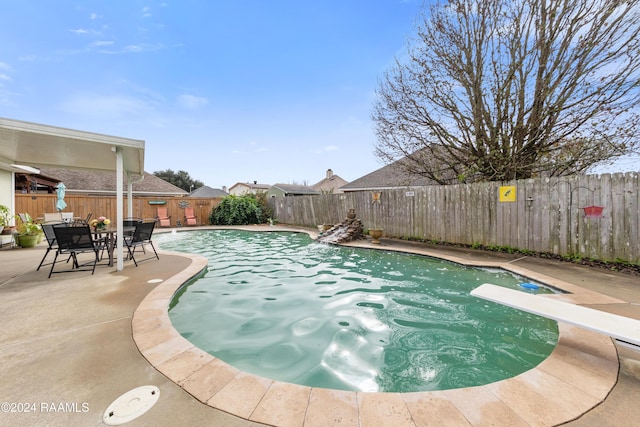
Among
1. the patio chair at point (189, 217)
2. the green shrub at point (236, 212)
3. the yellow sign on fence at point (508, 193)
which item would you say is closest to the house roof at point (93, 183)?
the patio chair at point (189, 217)

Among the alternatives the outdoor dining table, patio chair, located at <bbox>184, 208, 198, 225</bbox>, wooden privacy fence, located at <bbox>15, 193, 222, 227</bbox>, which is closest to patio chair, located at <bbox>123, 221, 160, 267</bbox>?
the outdoor dining table

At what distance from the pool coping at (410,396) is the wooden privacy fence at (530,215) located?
3.95 m

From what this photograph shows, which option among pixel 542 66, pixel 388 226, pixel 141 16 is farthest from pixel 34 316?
pixel 542 66

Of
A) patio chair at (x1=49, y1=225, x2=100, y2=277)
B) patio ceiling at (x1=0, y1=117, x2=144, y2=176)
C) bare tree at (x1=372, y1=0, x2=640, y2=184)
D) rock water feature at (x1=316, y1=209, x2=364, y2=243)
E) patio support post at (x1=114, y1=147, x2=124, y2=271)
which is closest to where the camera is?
patio ceiling at (x1=0, y1=117, x2=144, y2=176)

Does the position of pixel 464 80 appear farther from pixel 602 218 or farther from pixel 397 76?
pixel 602 218

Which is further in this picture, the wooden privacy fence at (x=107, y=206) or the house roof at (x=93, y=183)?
the house roof at (x=93, y=183)

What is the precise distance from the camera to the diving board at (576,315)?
186 centimetres

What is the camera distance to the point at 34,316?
278 centimetres

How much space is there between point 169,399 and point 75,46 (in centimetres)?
1139

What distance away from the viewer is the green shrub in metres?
14.7

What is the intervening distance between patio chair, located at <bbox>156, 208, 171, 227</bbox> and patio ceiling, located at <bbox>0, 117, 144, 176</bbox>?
6.58 m

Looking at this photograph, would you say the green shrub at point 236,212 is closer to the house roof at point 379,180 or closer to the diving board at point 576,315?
the house roof at point 379,180

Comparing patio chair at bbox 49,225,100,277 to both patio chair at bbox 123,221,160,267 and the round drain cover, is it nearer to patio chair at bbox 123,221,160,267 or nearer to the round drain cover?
patio chair at bbox 123,221,160,267

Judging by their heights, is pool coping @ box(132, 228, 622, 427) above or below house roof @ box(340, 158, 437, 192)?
below
